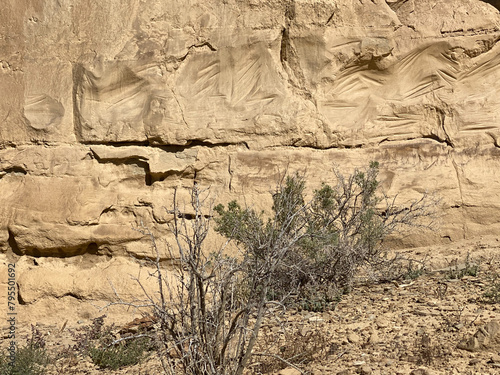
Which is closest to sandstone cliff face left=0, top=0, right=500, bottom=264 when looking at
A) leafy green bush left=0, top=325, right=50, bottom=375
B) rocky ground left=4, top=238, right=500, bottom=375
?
rocky ground left=4, top=238, right=500, bottom=375

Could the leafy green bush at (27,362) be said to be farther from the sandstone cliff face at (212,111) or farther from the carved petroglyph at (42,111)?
the carved petroglyph at (42,111)

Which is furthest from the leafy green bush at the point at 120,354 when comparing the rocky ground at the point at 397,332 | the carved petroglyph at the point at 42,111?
the carved petroglyph at the point at 42,111

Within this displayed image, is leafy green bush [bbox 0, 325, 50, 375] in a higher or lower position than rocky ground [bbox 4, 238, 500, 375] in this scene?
lower

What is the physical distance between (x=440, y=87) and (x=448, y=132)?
57 cm

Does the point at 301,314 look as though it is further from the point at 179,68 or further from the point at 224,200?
the point at 179,68

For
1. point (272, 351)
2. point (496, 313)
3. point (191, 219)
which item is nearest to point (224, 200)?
point (191, 219)

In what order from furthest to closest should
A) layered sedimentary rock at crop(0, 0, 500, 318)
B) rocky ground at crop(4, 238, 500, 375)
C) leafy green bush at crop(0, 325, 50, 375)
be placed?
layered sedimentary rock at crop(0, 0, 500, 318) → leafy green bush at crop(0, 325, 50, 375) → rocky ground at crop(4, 238, 500, 375)

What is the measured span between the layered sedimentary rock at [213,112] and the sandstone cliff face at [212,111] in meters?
0.02

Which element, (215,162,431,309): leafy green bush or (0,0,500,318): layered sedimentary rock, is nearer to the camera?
(215,162,431,309): leafy green bush

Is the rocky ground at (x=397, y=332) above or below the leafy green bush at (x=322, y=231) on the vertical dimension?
below

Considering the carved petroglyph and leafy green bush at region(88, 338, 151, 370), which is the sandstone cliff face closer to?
the carved petroglyph

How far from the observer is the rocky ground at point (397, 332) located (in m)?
4.37

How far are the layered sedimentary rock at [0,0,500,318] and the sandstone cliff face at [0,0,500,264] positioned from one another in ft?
0.05

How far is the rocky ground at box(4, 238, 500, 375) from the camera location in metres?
4.37
